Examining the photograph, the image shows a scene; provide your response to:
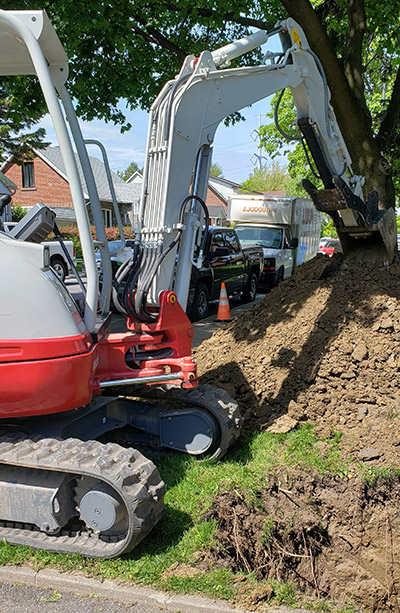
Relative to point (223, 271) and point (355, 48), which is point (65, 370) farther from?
point (223, 271)

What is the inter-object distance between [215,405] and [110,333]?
42.1 inches

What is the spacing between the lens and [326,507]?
4270 mm

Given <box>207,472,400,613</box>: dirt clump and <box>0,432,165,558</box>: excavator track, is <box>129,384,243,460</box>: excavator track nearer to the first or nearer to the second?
<box>207,472,400,613</box>: dirt clump

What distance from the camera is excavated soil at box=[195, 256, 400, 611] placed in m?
3.78

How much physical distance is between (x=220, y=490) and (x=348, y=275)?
3904mm

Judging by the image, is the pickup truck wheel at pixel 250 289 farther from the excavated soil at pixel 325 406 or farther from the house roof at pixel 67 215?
the excavated soil at pixel 325 406

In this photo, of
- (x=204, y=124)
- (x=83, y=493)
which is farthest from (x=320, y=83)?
(x=83, y=493)

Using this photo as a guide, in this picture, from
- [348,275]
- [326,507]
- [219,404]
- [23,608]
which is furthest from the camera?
[348,275]

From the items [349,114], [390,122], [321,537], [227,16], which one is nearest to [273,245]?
[227,16]

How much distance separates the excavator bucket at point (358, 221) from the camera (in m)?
6.63

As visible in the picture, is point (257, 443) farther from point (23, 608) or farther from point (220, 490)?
point (23, 608)

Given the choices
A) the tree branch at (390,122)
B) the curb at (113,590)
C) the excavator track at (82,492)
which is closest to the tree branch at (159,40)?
the tree branch at (390,122)

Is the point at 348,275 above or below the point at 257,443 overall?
above

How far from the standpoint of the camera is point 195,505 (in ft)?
14.1
